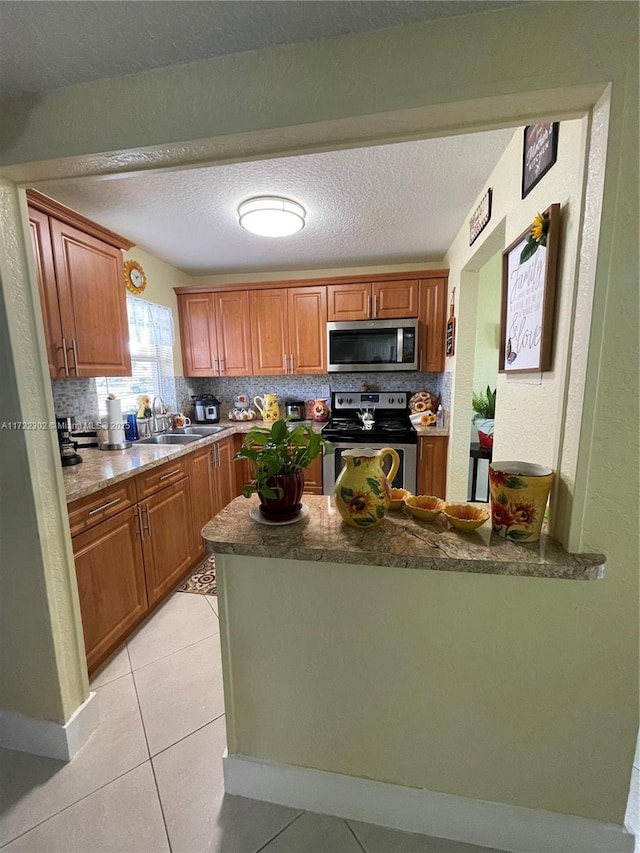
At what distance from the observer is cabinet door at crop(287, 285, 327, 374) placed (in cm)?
328

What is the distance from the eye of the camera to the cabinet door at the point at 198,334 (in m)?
3.45

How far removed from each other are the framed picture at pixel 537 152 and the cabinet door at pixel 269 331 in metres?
2.34

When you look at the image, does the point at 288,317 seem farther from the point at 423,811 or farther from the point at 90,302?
the point at 423,811

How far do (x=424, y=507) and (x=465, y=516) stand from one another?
117 mm

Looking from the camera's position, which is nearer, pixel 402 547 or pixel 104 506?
pixel 402 547

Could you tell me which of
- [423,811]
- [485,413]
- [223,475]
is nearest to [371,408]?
[485,413]

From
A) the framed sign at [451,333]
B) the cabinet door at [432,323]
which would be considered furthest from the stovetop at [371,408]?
the framed sign at [451,333]

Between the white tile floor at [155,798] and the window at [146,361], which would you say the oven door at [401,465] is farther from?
the white tile floor at [155,798]

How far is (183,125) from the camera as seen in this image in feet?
2.93

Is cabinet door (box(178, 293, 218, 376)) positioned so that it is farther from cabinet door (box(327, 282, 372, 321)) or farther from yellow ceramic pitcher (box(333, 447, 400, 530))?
yellow ceramic pitcher (box(333, 447, 400, 530))

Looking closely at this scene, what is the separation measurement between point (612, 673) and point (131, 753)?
167 cm

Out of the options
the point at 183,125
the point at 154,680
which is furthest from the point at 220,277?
the point at 154,680

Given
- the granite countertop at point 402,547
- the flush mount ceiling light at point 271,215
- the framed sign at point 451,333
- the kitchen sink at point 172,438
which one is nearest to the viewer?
the granite countertop at point 402,547

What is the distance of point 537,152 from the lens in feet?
3.77
